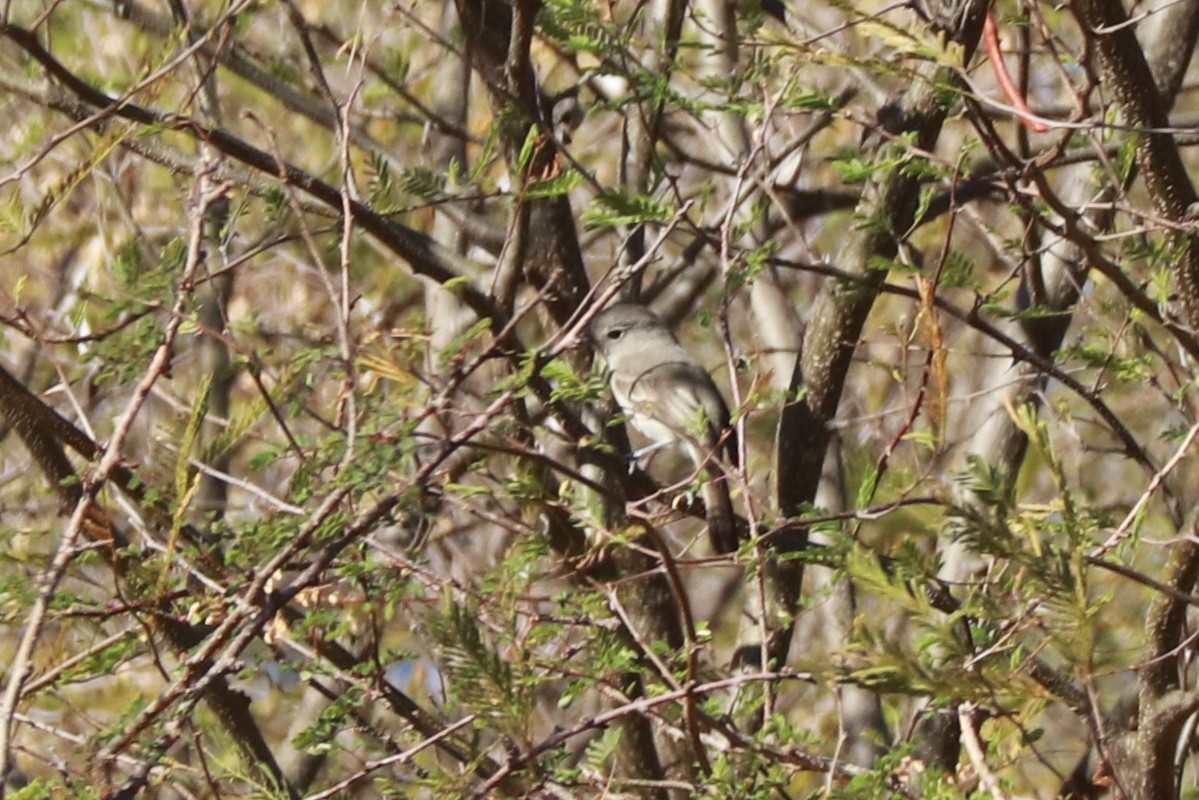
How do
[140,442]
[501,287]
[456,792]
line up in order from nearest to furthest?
[456,792] < [501,287] < [140,442]

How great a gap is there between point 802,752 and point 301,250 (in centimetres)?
526

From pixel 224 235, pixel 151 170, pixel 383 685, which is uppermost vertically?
pixel 151 170

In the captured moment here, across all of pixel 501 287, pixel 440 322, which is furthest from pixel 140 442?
pixel 501 287

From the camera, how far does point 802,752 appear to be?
128 inches

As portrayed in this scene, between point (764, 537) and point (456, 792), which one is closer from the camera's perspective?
point (456, 792)

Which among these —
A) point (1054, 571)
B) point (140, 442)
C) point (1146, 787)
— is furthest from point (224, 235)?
point (140, 442)

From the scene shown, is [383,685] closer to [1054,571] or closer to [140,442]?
[1054,571]

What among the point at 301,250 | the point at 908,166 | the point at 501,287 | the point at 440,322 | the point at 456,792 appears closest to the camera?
the point at 456,792

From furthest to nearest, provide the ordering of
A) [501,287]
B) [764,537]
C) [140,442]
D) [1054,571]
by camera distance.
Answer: [140,442] → [501,287] → [764,537] → [1054,571]

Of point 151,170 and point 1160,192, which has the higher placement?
point 151,170

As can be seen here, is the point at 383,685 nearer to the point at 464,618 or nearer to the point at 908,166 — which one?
the point at 464,618

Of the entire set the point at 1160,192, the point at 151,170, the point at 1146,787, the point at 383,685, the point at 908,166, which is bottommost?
the point at 1146,787

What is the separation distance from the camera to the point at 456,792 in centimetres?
250

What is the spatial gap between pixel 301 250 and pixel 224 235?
15.1ft
